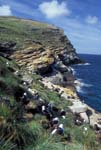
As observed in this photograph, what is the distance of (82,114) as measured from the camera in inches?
2028

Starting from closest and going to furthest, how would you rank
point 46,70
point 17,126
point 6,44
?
point 17,126, point 46,70, point 6,44

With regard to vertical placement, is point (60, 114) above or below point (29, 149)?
below

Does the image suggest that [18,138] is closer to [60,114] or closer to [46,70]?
[60,114]

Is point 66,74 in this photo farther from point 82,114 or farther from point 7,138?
point 7,138

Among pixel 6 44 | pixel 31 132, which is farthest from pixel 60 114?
pixel 6 44

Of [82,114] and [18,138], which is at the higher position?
[18,138]

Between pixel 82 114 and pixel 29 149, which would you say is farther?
pixel 82 114

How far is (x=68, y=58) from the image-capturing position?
608 ft

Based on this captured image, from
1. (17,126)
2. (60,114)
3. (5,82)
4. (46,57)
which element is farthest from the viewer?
(46,57)

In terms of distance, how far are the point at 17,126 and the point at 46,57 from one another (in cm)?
10427

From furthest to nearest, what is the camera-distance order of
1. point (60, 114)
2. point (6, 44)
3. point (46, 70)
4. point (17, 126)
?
1. point (6, 44)
2. point (46, 70)
3. point (60, 114)
4. point (17, 126)

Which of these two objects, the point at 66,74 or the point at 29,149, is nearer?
the point at 29,149

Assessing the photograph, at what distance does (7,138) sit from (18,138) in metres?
0.60

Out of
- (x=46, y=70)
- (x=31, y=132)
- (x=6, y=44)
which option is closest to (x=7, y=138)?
(x=31, y=132)
